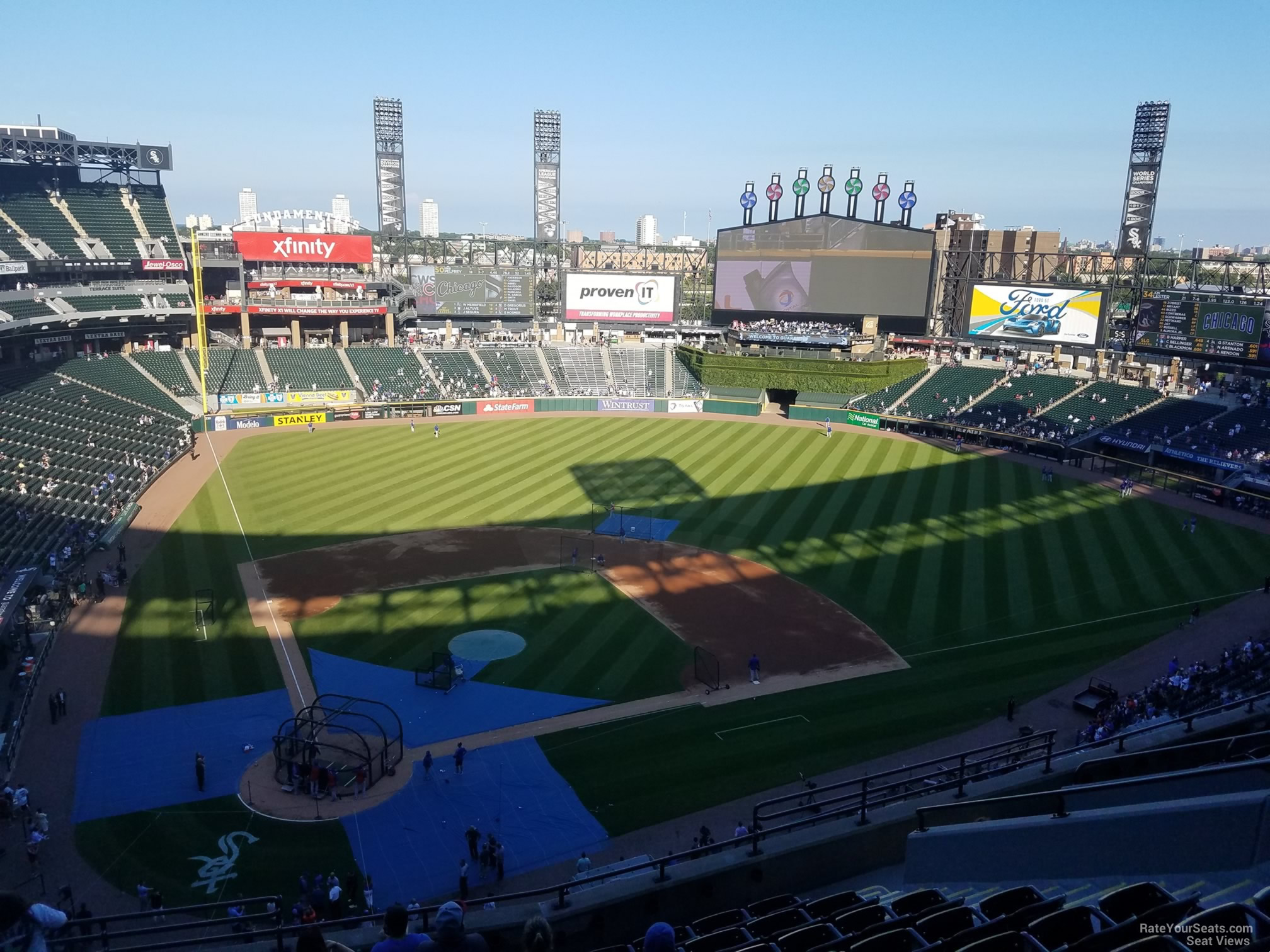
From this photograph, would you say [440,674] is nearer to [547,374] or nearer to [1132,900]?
[1132,900]

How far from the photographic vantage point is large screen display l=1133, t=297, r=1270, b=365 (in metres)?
46.9

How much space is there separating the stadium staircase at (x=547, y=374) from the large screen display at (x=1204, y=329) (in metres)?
38.9

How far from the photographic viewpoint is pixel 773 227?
65688mm

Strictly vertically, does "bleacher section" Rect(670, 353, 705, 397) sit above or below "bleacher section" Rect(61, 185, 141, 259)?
below

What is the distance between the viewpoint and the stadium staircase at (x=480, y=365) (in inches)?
2628

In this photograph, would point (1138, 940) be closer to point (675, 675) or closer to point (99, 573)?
point (675, 675)

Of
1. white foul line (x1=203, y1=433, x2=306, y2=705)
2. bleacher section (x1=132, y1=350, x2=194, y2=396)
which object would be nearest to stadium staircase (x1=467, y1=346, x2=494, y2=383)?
bleacher section (x1=132, y1=350, x2=194, y2=396)

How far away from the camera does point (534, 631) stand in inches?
1051

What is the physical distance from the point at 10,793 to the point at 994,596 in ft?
91.4

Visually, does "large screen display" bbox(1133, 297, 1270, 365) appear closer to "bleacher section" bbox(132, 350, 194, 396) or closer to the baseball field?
the baseball field

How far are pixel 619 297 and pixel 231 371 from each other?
3030 cm

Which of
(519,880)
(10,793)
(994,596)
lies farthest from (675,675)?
(10,793)

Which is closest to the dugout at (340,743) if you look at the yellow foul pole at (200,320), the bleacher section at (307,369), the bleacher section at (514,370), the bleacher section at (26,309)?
the yellow foul pole at (200,320)

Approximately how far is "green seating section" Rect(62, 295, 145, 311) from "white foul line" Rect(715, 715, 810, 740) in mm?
53827
